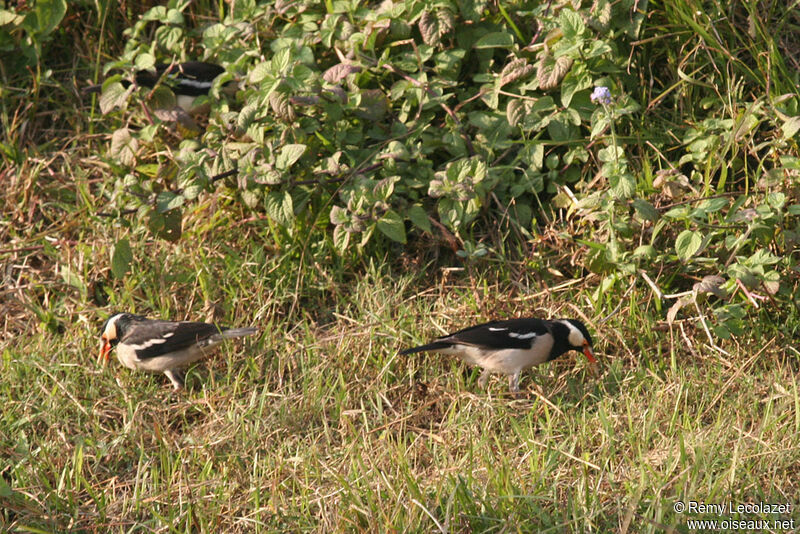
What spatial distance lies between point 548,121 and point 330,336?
5.50 feet

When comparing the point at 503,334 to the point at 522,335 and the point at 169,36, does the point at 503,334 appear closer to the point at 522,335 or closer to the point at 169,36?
the point at 522,335

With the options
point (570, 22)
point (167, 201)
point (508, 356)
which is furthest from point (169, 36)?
point (508, 356)

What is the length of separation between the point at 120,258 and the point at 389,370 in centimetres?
162

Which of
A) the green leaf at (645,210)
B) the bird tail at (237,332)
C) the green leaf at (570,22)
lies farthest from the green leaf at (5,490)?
the green leaf at (570,22)

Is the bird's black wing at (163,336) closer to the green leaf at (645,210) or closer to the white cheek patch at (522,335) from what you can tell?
the white cheek patch at (522,335)

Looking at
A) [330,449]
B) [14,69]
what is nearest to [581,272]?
[330,449]

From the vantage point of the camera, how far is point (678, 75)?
216 inches

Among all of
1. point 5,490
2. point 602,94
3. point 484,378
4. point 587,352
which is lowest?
point 484,378

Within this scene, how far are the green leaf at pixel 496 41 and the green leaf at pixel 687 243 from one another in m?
1.54

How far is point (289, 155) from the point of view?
510 centimetres

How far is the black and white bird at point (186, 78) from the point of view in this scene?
5.93 metres

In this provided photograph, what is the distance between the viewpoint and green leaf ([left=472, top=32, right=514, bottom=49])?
547 centimetres

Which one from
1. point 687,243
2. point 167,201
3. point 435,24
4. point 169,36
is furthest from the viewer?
point 169,36

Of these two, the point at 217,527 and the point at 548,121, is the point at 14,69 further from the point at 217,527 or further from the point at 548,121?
the point at 217,527
